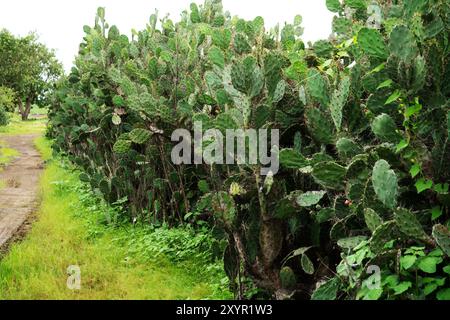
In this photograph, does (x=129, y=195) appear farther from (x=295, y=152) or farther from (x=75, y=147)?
(x=75, y=147)

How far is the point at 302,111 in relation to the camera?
387cm

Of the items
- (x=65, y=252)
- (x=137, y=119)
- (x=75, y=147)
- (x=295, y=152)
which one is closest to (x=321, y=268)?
(x=295, y=152)

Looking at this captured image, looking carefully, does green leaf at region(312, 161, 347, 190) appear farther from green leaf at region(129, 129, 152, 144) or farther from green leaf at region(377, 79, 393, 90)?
green leaf at region(129, 129, 152, 144)

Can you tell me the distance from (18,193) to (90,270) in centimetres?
546

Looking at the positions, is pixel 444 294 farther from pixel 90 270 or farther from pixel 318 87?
Answer: pixel 90 270

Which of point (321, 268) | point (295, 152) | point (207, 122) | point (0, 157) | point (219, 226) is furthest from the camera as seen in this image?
point (0, 157)

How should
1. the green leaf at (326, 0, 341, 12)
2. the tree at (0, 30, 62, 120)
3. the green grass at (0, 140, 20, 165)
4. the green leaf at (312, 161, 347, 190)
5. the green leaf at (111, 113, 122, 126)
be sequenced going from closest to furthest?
the green leaf at (312, 161, 347, 190), the green leaf at (326, 0, 341, 12), the green leaf at (111, 113, 122, 126), the green grass at (0, 140, 20, 165), the tree at (0, 30, 62, 120)

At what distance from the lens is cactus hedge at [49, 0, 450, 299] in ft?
8.98

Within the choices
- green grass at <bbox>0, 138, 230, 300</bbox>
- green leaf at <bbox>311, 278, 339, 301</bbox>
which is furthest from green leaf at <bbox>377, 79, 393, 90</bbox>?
green grass at <bbox>0, 138, 230, 300</bbox>

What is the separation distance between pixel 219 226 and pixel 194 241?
94 cm

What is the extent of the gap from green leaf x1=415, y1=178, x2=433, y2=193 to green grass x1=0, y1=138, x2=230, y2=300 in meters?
2.03

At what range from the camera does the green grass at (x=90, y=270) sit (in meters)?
4.30

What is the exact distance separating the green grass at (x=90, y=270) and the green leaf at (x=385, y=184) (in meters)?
1.92

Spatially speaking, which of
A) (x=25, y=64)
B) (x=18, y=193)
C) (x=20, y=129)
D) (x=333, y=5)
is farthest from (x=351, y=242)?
(x=25, y=64)
